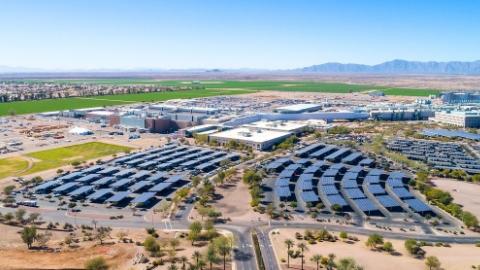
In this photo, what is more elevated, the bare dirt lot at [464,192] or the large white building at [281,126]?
the large white building at [281,126]

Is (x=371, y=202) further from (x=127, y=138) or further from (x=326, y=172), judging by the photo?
(x=127, y=138)

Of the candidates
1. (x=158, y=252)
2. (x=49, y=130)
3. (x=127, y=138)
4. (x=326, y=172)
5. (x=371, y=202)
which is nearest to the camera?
(x=158, y=252)

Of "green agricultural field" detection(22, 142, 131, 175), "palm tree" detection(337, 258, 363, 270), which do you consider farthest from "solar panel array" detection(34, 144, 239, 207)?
"palm tree" detection(337, 258, 363, 270)

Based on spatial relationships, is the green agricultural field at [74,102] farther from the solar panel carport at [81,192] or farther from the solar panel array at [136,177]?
the solar panel carport at [81,192]

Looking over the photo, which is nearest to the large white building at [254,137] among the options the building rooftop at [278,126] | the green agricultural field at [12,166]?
the building rooftop at [278,126]

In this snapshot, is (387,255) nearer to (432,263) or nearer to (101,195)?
(432,263)

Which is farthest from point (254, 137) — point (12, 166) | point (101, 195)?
point (12, 166)

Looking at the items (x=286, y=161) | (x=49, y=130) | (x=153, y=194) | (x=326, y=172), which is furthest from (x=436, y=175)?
(x=49, y=130)
